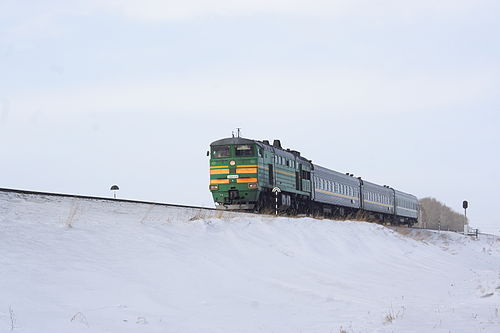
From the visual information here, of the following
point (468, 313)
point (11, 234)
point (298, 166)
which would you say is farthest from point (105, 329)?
point (298, 166)

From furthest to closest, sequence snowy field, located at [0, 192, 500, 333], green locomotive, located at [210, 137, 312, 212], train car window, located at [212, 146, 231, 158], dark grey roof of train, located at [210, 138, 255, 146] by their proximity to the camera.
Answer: train car window, located at [212, 146, 231, 158] → dark grey roof of train, located at [210, 138, 255, 146] → green locomotive, located at [210, 137, 312, 212] → snowy field, located at [0, 192, 500, 333]

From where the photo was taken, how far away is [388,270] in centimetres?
1700

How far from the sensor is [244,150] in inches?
1024

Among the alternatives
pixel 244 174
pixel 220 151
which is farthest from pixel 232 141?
pixel 244 174

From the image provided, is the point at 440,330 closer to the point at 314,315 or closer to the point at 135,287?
the point at 314,315

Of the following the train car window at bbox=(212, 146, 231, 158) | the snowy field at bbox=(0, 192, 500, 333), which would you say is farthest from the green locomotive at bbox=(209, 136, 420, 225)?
the snowy field at bbox=(0, 192, 500, 333)

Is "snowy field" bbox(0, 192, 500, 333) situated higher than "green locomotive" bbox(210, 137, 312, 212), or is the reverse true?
"green locomotive" bbox(210, 137, 312, 212)

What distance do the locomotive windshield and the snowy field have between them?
28.5 ft

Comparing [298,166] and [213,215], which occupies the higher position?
[298,166]

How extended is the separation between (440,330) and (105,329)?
4.79 m

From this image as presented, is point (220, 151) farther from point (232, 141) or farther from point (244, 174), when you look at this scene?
point (244, 174)

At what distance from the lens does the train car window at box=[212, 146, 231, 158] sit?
86.8 ft

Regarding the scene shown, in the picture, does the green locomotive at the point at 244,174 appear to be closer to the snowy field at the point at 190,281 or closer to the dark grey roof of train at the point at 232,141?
the dark grey roof of train at the point at 232,141

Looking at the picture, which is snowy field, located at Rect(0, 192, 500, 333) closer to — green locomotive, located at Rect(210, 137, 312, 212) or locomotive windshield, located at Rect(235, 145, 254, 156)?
green locomotive, located at Rect(210, 137, 312, 212)
